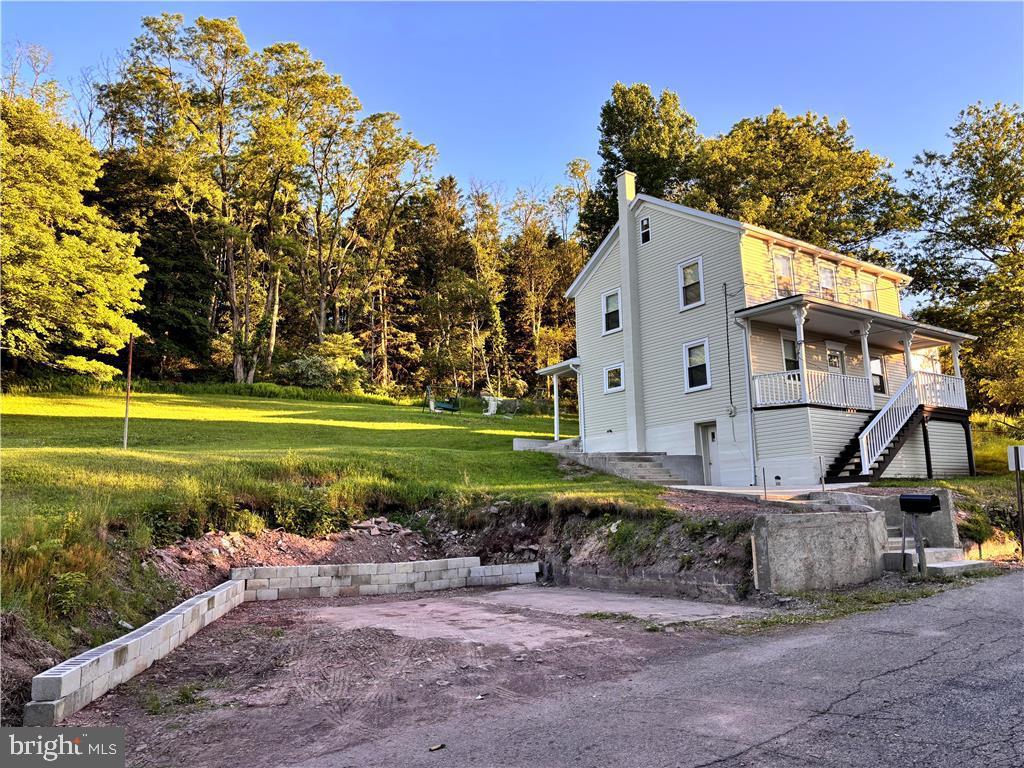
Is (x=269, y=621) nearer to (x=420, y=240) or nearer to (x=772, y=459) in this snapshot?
(x=772, y=459)

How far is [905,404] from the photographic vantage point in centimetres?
1870

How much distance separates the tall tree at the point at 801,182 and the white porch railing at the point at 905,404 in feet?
35.0

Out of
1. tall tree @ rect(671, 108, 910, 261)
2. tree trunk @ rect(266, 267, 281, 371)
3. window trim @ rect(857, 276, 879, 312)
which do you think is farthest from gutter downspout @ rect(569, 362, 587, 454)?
tree trunk @ rect(266, 267, 281, 371)

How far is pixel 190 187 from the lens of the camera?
1467 inches

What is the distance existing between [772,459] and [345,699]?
15407mm

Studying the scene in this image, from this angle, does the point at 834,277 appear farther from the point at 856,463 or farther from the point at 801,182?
the point at 801,182

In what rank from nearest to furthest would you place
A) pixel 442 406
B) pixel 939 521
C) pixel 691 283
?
1. pixel 939 521
2. pixel 691 283
3. pixel 442 406

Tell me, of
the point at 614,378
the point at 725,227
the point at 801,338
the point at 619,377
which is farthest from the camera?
the point at 614,378

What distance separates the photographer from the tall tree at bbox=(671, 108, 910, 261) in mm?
29641

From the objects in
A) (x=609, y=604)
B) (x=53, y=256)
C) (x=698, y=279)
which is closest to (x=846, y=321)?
(x=698, y=279)

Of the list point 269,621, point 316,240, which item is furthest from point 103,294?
point 316,240

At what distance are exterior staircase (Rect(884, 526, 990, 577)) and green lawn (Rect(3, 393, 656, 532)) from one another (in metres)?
Answer: 3.52

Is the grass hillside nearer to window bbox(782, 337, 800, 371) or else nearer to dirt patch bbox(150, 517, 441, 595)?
dirt patch bbox(150, 517, 441, 595)

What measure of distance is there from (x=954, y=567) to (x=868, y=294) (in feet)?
51.9
